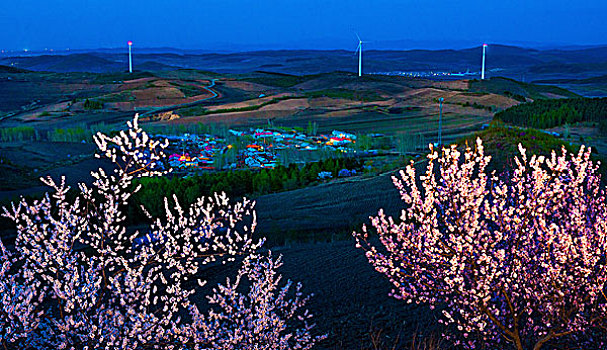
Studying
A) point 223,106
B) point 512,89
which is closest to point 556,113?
point 512,89

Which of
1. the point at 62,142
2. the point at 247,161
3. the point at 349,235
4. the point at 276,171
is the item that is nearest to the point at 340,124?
the point at 247,161

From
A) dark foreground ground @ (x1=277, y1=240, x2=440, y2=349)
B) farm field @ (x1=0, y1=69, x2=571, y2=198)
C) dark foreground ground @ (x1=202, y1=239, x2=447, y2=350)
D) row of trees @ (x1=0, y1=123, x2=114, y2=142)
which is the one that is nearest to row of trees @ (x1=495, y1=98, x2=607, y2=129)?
farm field @ (x1=0, y1=69, x2=571, y2=198)

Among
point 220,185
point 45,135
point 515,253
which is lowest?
point 45,135

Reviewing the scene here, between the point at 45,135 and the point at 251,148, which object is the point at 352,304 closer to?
the point at 251,148

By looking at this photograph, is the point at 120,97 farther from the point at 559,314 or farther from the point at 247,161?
the point at 559,314

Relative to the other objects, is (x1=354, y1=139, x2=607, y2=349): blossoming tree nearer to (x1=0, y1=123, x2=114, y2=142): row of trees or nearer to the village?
the village

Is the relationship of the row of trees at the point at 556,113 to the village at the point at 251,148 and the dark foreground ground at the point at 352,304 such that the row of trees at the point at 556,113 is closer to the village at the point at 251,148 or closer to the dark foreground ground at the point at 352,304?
the village at the point at 251,148

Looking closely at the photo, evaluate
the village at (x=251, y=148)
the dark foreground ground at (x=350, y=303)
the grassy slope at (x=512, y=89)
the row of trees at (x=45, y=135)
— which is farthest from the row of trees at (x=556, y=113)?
the row of trees at (x=45, y=135)
